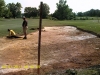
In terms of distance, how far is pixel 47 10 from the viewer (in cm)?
12350

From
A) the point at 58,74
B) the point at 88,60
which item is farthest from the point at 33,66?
the point at 88,60

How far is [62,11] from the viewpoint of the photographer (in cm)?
11581

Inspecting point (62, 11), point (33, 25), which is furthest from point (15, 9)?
point (33, 25)

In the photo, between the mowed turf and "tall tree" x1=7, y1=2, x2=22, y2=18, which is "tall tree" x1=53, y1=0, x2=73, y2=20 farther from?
the mowed turf

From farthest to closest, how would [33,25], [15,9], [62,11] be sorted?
[15,9], [62,11], [33,25]

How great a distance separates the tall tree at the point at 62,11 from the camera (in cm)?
11581

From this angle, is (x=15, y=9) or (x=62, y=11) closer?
(x=62, y=11)

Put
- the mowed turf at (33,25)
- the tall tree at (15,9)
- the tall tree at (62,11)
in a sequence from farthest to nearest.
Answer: the tall tree at (15,9), the tall tree at (62,11), the mowed turf at (33,25)

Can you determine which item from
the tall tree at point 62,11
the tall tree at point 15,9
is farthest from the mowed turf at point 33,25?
the tall tree at point 15,9

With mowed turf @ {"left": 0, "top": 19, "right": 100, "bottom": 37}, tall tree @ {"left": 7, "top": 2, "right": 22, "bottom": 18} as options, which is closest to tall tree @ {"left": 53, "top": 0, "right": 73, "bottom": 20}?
tall tree @ {"left": 7, "top": 2, "right": 22, "bottom": 18}

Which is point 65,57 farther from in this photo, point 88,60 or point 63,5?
point 63,5

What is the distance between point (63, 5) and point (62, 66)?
109252 millimetres

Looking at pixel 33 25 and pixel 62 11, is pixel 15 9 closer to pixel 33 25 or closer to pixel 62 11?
pixel 62 11

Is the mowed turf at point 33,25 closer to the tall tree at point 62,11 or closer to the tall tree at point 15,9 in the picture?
the tall tree at point 62,11
